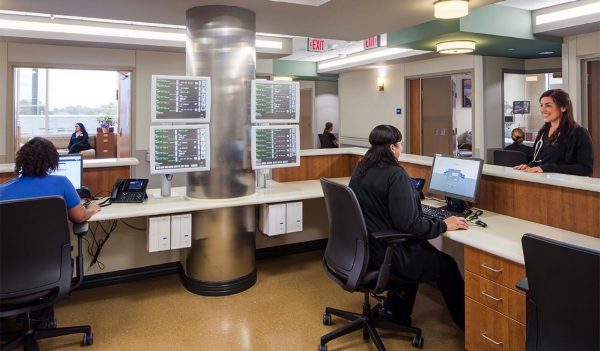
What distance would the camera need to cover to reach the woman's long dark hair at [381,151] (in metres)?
2.43

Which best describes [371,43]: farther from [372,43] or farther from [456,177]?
[456,177]

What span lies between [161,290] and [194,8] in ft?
7.25

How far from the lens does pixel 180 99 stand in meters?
3.10

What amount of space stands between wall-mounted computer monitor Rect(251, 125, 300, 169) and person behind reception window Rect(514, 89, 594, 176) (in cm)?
168

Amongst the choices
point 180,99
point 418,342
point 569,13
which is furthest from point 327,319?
point 569,13

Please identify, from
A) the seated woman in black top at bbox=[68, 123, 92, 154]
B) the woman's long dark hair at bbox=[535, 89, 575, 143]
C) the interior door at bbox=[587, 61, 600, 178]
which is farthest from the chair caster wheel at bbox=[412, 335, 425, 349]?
the seated woman in black top at bbox=[68, 123, 92, 154]

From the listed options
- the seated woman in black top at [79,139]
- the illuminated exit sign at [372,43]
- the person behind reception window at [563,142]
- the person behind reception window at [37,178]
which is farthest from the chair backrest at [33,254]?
the seated woman in black top at [79,139]

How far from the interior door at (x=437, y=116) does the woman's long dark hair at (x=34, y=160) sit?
654cm

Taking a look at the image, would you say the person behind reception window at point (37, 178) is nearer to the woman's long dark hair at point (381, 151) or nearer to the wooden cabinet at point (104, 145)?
the woman's long dark hair at point (381, 151)

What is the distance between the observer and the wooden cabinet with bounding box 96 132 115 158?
→ 1031cm

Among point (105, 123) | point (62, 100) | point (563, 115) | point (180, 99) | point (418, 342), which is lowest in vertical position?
point (418, 342)

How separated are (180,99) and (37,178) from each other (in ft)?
3.57

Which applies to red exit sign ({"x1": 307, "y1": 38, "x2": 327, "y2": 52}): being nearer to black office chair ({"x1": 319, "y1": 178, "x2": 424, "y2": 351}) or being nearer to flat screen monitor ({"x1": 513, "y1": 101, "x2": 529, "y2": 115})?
flat screen monitor ({"x1": 513, "y1": 101, "x2": 529, "y2": 115})

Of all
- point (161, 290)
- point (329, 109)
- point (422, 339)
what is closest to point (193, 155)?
point (161, 290)
